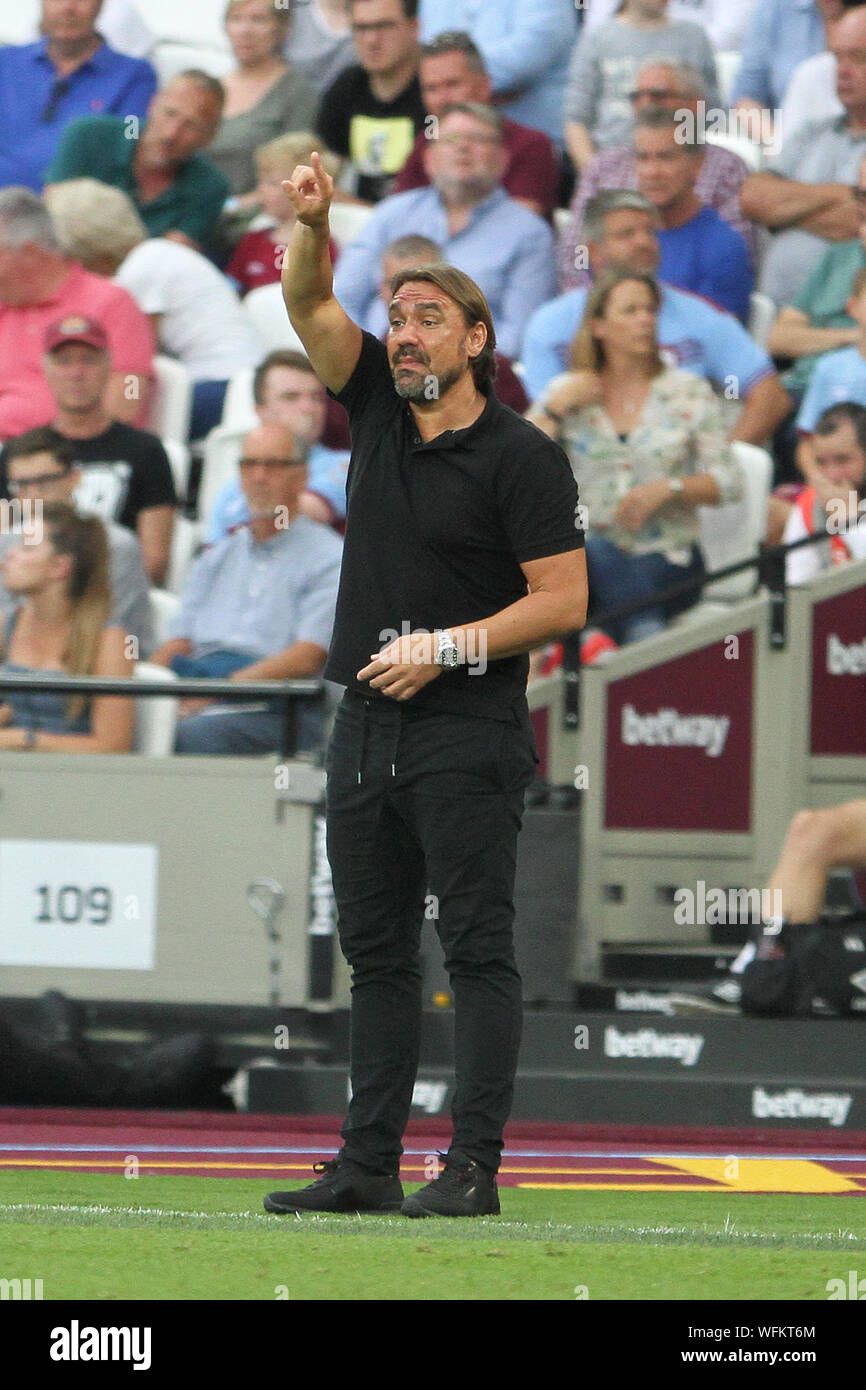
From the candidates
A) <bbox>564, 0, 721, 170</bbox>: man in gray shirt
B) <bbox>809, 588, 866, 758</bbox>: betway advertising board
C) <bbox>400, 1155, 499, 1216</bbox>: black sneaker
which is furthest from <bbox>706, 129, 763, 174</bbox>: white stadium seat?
<bbox>400, 1155, 499, 1216</bbox>: black sneaker

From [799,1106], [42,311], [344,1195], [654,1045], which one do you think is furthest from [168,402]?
[344,1195]

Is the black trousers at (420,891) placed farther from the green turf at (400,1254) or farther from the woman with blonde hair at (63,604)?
the woman with blonde hair at (63,604)

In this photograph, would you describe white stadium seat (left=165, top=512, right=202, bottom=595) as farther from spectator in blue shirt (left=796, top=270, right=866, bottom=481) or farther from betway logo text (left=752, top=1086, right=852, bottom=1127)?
betway logo text (left=752, top=1086, right=852, bottom=1127)

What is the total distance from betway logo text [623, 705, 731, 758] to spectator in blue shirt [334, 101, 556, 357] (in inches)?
101

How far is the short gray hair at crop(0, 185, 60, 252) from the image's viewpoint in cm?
991

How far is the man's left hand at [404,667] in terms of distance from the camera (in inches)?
177

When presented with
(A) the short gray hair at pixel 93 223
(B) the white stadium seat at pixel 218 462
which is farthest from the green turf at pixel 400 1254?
(A) the short gray hair at pixel 93 223

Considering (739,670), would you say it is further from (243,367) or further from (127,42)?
(127,42)

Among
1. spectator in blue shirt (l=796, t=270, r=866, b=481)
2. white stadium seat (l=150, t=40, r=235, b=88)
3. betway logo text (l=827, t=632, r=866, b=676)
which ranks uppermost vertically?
white stadium seat (l=150, t=40, r=235, b=88)

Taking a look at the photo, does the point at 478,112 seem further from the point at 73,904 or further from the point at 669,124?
the point at 73,904

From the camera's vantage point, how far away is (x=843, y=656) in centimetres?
793

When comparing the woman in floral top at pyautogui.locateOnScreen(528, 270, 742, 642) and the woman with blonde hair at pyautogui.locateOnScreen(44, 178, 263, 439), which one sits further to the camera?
the woman with blonde hair at pyautogui.locateOnScreen(44, 178, 263, 439)

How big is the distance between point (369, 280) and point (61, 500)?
2513mm

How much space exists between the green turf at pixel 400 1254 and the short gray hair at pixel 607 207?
5347 mm
